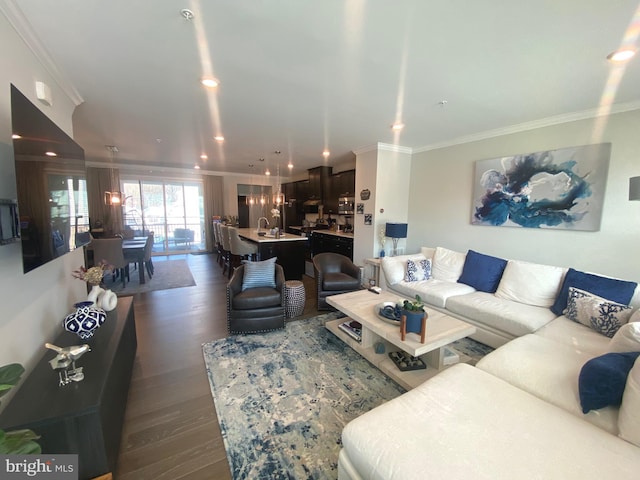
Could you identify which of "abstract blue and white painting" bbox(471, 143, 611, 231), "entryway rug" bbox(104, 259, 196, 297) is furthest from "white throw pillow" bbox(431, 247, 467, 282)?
"entryway rug" bbox(104, 259, 196, 297)

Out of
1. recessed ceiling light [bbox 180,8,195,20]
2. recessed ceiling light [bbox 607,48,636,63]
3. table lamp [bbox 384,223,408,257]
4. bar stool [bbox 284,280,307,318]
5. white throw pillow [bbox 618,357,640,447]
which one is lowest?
bar stool [bbox 284,280,307,318]

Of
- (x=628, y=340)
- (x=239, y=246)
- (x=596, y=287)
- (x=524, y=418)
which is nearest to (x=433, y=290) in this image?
(x=596, y=287)

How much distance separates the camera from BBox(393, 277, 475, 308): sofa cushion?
328cm

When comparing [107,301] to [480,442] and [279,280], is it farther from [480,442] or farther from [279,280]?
[480,442]

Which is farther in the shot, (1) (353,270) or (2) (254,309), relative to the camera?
(1) (353,270)

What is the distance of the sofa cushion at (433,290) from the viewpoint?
3281 millimetres

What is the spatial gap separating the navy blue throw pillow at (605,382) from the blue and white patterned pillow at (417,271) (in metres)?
2.37

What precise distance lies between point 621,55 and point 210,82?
340 centimetres

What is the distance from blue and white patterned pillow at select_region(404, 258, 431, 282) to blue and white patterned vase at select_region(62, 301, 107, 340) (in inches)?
141

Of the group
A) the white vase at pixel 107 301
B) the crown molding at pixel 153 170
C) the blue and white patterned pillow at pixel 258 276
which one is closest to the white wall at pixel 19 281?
the white vase at pixel 107 301

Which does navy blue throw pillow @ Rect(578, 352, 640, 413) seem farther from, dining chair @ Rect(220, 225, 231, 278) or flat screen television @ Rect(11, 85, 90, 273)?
dining chair @ Rect(220, 225, 231, 278)

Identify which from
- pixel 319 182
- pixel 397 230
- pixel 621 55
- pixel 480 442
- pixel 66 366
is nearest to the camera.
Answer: pixel 480 442

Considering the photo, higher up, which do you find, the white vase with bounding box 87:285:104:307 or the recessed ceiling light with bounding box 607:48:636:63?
the recessed ceiling light with bounding box 607:48:636:63

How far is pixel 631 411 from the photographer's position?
1.22m
